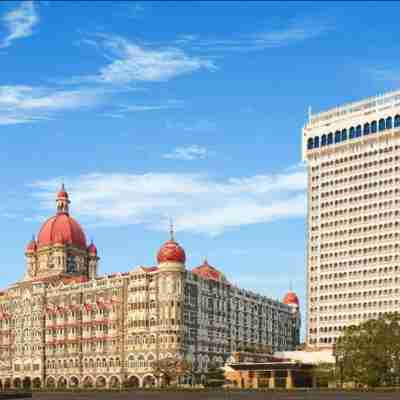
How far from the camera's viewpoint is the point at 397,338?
138375 millimetres

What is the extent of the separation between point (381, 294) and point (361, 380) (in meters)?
62.1

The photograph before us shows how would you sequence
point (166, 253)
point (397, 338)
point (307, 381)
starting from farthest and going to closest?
point (166, 253), point (307, 381), point (397, 338)

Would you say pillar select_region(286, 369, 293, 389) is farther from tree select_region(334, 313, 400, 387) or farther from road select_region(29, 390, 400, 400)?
road select_region(29, 390, 400, 400)

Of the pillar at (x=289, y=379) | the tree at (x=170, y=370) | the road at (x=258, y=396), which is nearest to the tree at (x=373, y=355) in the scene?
the road at (x=258, y=396)

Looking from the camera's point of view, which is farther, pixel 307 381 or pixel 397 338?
pixel 307 381

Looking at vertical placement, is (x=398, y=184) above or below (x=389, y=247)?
above

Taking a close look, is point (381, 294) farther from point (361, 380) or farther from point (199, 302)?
point (361, 380)

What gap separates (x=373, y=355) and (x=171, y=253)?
6419 centimetres

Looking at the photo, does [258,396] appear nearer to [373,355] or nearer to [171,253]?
[373,355]

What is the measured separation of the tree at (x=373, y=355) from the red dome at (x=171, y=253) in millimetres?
54295

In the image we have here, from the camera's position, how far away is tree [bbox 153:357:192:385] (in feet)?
596

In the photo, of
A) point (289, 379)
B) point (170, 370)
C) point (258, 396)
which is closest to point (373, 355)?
point (258, 396)

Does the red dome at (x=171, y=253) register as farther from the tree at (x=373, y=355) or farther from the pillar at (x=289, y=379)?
the tree at (x=373, y=355)

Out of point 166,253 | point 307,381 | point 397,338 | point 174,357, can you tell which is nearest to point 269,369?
point 307,381
